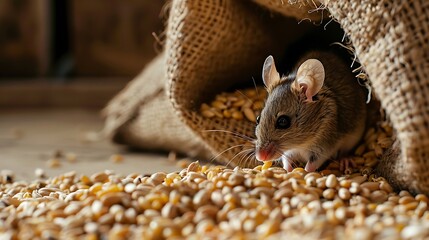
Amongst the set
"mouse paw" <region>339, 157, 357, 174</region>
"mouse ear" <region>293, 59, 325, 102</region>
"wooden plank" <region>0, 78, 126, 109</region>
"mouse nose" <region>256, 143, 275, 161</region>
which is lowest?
"mouse paw" <region>339, 157, 357, 174</region>

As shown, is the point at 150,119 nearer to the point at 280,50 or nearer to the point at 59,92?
the point at 280,50

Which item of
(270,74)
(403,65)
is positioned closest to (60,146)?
(270,74)

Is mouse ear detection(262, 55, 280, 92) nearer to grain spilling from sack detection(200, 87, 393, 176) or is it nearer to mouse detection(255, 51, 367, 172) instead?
mouse detection(255, 51, 367, 172)

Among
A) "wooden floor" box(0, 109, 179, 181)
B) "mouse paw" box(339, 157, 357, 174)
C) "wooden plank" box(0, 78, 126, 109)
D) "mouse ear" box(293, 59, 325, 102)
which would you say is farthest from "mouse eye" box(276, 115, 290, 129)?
"wooden plank" box(0, 78, 126, 109)

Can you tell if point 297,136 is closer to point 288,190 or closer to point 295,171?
point 295,171

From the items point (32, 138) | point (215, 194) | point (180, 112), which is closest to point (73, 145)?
point (32, 138)

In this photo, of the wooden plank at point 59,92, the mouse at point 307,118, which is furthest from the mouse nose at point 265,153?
the wooden plank at point 59,92
